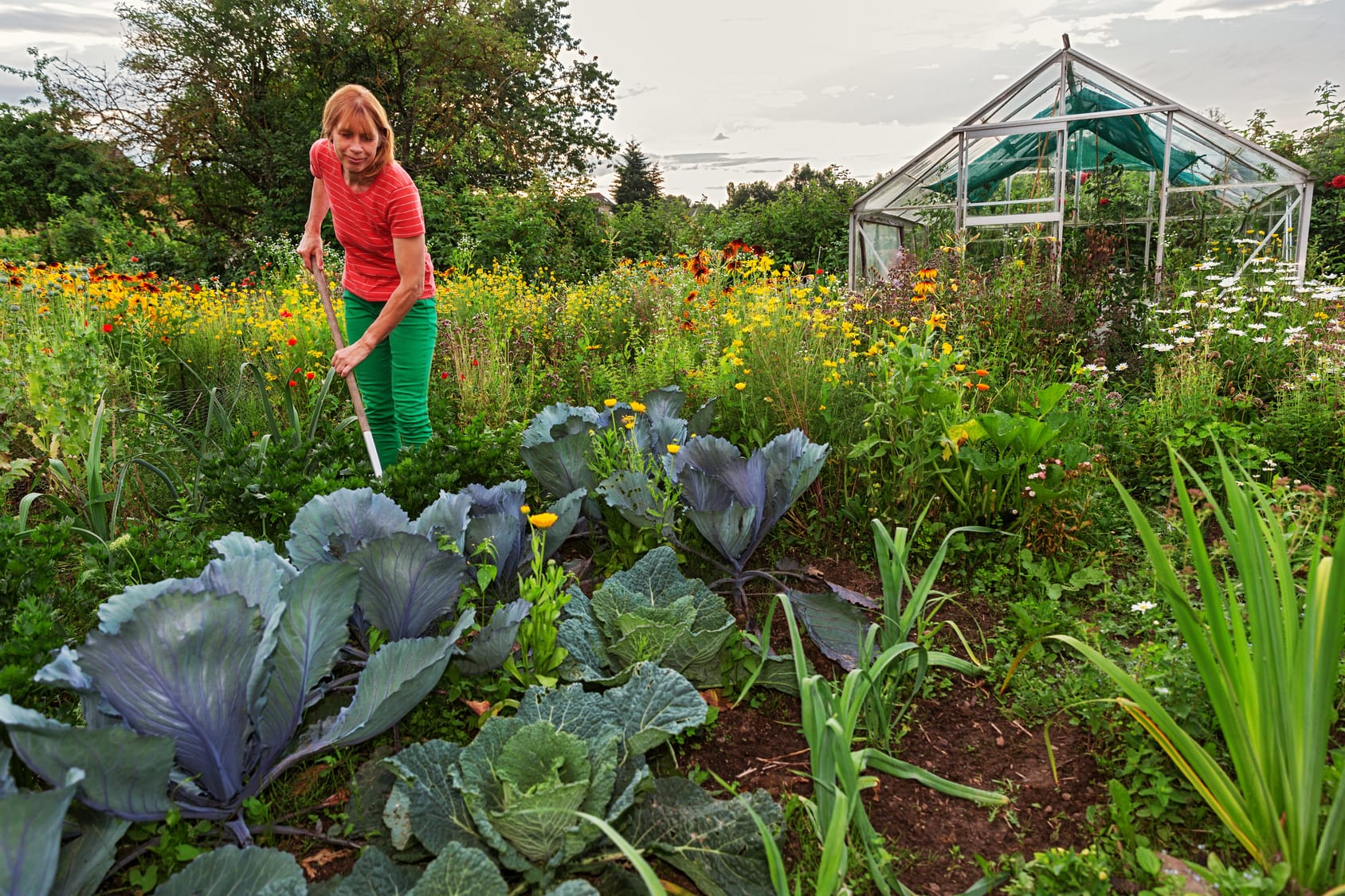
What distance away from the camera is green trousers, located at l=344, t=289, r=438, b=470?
2982 mm

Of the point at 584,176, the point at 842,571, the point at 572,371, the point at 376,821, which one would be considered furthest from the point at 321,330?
the point at 584,176

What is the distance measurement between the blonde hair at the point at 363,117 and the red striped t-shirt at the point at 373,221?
39 millimetres

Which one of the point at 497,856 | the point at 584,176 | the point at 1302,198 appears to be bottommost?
the point at 497,856

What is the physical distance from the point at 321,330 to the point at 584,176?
15.5 meters

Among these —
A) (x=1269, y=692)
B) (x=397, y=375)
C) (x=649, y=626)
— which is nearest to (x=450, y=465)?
(x=397, y=375)

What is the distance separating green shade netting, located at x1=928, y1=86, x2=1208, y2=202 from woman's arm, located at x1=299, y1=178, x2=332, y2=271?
775 centimetres

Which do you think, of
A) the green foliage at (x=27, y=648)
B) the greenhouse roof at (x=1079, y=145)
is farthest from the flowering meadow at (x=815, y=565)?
the greenhouse roof at (x=1079, y=145)

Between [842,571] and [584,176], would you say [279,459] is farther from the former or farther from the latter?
[584,176]

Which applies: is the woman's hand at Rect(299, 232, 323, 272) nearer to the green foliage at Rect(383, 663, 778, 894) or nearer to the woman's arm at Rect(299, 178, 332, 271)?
the woman's arm at Rect(299, 178, 332, 271)

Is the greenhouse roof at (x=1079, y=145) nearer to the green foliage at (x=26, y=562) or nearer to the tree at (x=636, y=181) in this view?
the green foliage at (x=26, y=562)

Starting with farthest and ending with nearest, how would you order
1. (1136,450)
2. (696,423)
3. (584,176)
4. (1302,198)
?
1. (584,176)
2. (1302,198)
3. (1136,450)
4. (696,423)

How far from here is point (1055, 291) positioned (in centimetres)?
511

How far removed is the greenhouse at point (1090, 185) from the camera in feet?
24.5

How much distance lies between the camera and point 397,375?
3033mm
